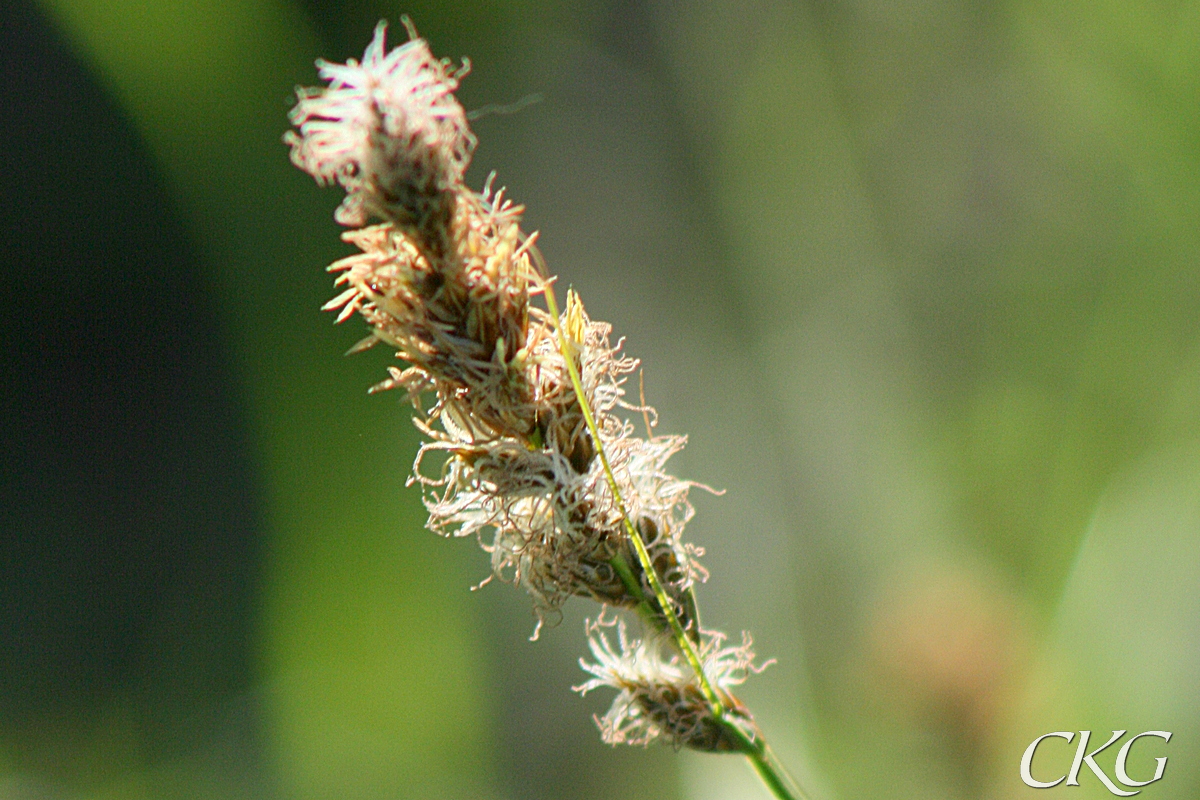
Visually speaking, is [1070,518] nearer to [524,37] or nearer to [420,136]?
[420,136]

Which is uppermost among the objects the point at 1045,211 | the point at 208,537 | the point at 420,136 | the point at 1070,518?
the point at 1045,211

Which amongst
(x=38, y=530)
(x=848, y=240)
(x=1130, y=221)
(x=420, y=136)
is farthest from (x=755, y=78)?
(x=38, y=530)

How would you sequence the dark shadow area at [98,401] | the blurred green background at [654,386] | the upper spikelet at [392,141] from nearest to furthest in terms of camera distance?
the upper spikelet at [392,141] < the blurred green background at [654,386] < the dark shadow area at [98,401]

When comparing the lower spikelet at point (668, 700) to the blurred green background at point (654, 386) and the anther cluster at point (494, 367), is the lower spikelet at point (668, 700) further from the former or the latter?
Result: the blurred green background at point (654, 386)

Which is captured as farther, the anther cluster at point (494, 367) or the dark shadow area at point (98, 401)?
the dark shadow area at point (98, 401)

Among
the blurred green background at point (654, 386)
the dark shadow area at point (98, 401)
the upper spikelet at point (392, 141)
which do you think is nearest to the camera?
the upper spikelet at point (392, 141)

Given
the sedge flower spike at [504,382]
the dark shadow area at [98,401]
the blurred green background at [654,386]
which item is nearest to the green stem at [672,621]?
the sedge flower spike at [504,382]

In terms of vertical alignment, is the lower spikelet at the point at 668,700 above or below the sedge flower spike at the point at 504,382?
below
